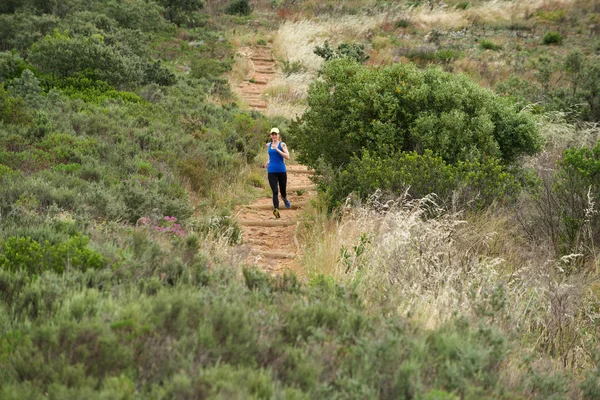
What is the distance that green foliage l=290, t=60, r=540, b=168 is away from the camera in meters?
8.37

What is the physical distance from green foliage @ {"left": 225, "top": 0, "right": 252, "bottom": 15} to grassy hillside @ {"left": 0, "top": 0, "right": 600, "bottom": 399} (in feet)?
53.6

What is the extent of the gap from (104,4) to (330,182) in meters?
14.6

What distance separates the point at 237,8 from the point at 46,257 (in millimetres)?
29893

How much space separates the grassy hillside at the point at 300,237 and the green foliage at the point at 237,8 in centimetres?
1635

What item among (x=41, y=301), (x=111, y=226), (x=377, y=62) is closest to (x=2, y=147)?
(x=111, y=226)

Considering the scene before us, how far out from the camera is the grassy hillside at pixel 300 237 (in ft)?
10.1

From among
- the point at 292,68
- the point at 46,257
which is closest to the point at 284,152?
the point at 46,257

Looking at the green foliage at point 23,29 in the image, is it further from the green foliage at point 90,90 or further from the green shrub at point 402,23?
the green shrub at point 402,23

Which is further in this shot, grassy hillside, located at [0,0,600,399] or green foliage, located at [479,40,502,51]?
green foliage, located at [479,40,502,51]

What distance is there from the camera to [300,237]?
8.08 m

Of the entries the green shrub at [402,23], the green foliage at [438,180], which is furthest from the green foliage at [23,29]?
the green shrub at [402,23]

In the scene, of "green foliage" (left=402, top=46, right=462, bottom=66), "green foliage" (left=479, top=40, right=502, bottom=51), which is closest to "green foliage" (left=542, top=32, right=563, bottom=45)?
"green foliage" (left=479, top=40, right=502, bottom=51)

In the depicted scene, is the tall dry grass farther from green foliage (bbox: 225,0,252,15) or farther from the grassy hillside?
green foliage (bbox: 225,0,252,15)

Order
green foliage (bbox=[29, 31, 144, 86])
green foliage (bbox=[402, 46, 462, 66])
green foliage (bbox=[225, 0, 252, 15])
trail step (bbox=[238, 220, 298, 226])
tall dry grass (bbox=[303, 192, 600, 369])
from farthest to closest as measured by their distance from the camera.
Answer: green foliage (bbox=[225, 0, 252, 15]) < green foliage (bbox=[402, 46, 462, 66]) < green foliage (bbox=[29, 31, 144, 86]) < trail step (bbox=[238, 220, 298, 226]) < tall dry grass (bbox=[303, 192, 600, 369])
